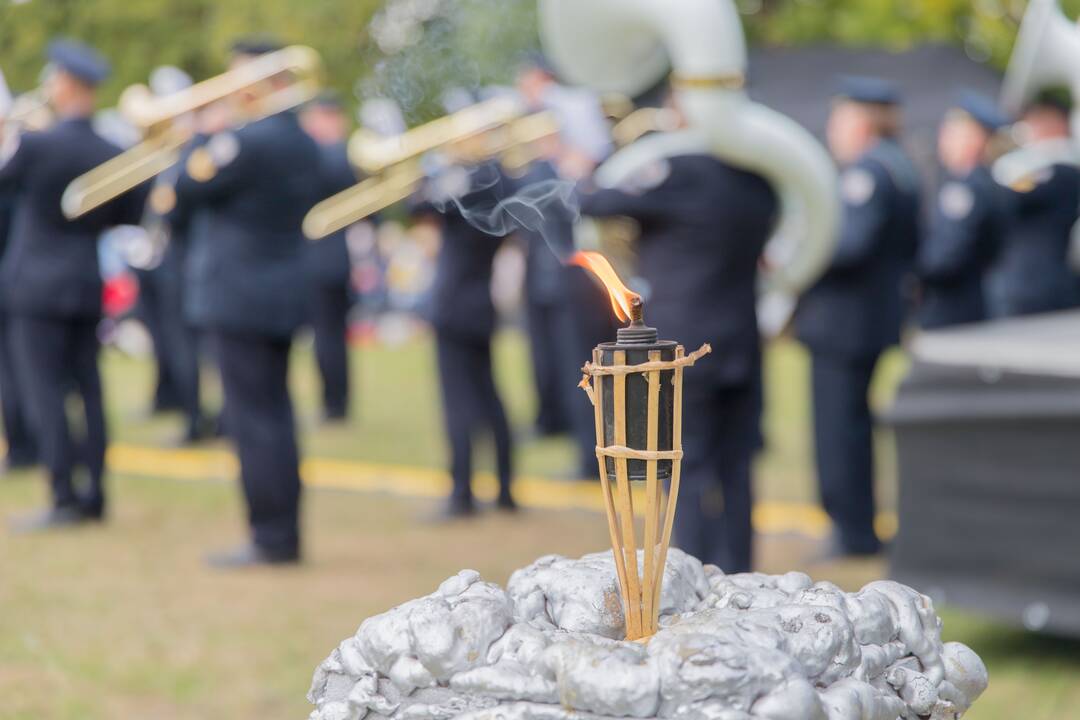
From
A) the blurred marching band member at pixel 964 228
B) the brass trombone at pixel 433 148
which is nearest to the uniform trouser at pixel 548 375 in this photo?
the brass trombone at pixel 433 148

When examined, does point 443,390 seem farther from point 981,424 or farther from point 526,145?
point 981,424

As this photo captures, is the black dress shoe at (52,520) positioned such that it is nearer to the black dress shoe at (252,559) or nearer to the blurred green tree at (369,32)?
the black dress shoe at (252,559)

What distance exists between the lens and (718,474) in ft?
15.9

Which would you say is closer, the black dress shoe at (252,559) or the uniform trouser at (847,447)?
the black dress shoe at (252,559)

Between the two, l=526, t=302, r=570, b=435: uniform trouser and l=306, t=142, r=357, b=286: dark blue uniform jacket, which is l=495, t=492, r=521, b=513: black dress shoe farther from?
l=306, t=142, r=357, b=286: dark blue uniform jacket

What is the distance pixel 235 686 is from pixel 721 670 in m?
2.72

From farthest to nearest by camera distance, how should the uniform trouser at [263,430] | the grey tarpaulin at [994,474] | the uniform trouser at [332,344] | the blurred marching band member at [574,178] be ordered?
the uniform trouser at [332,344] → the blurred marching band member at [574,178] → the uniform trouser at [263,430] → the grey tarpaulin at [994,474]

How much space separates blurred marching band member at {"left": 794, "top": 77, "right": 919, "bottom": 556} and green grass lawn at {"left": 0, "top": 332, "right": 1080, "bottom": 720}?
33 cm

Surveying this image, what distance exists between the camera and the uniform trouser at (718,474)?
15.2 ft

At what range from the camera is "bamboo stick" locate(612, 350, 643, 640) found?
199cm

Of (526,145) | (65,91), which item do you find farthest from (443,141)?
(65,91)

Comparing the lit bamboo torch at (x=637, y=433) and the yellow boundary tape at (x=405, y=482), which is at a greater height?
the lit bamboo torch at (x=637, y=433)

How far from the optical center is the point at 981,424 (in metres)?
4.23

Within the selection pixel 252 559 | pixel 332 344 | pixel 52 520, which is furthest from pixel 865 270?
pixel 332 344
